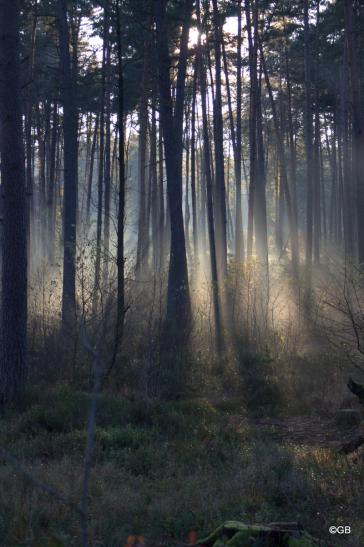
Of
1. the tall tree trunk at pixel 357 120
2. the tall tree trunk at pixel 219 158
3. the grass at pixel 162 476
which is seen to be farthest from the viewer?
the tall tree trunk at pixel 219 158

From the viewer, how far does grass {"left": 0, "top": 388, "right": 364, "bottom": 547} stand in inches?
212

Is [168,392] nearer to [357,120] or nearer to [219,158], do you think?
[357,120]

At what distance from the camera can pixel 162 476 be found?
22.2 feet

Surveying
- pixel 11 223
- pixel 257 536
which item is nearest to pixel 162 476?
pixel 257 536

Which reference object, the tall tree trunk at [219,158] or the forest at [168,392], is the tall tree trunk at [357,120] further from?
the tall tree trunk at [219,158]

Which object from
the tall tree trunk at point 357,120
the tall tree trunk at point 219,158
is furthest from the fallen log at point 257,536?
the tall tree trunk at point 357,120

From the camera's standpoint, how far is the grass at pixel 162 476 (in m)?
5.39

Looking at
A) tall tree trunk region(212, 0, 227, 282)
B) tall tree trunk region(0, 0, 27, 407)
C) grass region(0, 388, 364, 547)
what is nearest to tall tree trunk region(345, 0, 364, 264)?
tall tree trunk region(212, 0, 227, 282)

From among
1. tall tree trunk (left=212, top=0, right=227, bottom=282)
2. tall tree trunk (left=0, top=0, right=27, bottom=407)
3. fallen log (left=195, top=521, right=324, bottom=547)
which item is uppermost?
tall tree trunk (left=212, top=0, right=227, bottom=282)

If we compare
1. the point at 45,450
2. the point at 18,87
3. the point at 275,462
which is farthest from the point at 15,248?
the point at 275,462

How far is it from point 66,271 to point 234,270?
4.07m

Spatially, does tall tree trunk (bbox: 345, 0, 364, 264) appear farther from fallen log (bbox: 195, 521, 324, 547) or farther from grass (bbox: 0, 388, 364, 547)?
fallen log (bbox: 195, 521, 324, 547)

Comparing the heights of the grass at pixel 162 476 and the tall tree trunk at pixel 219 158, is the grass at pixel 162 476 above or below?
below

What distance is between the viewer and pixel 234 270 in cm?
1581
